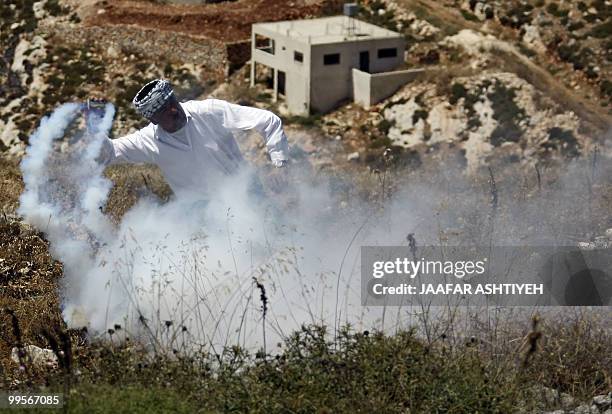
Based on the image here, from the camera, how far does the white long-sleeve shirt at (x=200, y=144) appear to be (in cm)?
981

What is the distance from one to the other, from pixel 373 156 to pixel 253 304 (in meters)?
31.9

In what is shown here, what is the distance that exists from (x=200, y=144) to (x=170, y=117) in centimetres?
33

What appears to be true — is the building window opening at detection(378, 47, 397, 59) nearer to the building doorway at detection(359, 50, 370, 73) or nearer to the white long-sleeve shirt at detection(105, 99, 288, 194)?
the building doorway at detection(359, 50, 370, 73)

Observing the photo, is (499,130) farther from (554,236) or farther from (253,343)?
(253,343)

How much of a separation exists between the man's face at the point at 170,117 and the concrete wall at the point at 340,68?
3617 centimetres

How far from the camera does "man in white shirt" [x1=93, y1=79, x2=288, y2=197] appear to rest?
967 centimetres

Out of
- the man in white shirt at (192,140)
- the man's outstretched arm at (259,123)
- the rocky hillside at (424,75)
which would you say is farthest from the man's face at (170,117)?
the rocky hillside at (424,75)

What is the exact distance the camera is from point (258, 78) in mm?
48906

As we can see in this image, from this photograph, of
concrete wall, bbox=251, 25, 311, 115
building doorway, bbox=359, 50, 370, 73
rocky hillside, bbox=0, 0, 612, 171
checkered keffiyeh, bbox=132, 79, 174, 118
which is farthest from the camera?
building doorway, bbox=359, 50, 370, 73

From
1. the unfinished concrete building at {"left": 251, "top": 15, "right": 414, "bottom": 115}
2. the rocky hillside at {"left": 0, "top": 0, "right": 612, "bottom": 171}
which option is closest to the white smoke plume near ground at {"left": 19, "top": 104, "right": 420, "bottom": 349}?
the rocky hillside at {"left": 0, "top": 0, "right": 612, "bottom": 171}

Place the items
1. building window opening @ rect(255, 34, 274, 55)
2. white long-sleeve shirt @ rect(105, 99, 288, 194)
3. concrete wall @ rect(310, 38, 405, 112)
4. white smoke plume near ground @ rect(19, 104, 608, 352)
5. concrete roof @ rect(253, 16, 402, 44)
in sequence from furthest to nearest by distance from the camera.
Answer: building window opening @ rect(255, 34, 274, 55) → concrete roof @ rect(253, 16, 402, 44) → concrete wall @ rect(310, 38, 405, 112) → white long-sleeve shirt @ rect(105, 99, 288, 194) → white smoke plume near ground @ rect(19, 104, 608, 352)

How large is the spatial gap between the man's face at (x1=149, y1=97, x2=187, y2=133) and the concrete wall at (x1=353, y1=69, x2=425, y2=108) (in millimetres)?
36880

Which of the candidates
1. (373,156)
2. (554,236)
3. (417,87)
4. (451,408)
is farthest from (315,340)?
(417,87)

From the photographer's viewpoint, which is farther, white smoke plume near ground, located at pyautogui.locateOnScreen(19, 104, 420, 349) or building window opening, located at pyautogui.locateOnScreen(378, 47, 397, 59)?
building window opening, located at pyautogui.locateOnScreen(378, 47, 397, 59)
